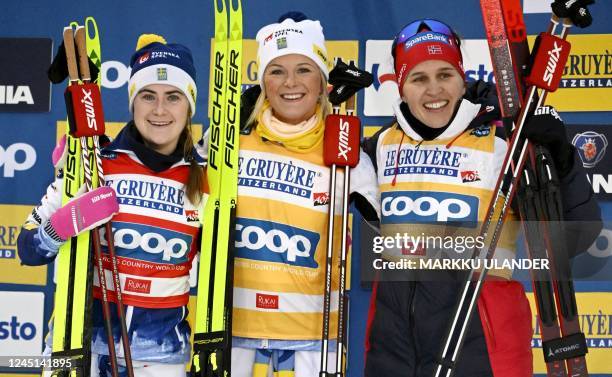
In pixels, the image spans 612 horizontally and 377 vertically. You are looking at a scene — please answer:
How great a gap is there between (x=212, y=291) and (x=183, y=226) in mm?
262

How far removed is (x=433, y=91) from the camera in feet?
10.7

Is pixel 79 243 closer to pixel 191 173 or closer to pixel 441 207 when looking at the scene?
pixel 191 173

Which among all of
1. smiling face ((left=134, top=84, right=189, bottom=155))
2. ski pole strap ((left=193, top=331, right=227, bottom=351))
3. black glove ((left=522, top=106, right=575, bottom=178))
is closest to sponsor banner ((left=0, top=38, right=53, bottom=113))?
smiling face ((left=134, top=84, right=189, bottom=155))

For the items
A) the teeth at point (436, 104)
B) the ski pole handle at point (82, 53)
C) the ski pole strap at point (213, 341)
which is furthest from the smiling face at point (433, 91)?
the ski pole handle at point (82, 53)

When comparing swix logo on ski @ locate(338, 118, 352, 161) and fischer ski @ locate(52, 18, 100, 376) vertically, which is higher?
swix logo on ski @ locate(338, 118, 352, 161)

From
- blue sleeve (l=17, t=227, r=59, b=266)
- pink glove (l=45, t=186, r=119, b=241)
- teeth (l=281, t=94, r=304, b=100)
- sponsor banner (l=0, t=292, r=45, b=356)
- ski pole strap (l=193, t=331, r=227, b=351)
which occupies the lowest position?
ski pole strap (l=193, t=331, r=227, b=351)

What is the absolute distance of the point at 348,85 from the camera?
3.47 meters

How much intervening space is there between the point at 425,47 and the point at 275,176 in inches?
28.1

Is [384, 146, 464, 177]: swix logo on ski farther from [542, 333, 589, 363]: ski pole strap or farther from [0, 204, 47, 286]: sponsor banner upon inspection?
[0, 204, 47, 286]: sponsor banner

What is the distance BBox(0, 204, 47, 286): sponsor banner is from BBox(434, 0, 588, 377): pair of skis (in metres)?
2.34

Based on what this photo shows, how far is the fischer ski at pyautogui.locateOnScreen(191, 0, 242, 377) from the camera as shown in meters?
3.34

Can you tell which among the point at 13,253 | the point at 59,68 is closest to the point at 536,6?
the point at 59,68

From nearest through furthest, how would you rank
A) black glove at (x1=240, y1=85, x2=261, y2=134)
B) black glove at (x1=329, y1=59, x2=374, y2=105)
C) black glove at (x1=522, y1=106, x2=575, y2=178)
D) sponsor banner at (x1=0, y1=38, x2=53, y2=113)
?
black glove at (x1=522, y1=106, x2=575, y2=178) < black glove at (x1=329, y1=59, x2=374, y2=105) < black glove at (x1=240, y1=85, x2=261, y2=134) < sponsor banner at (x1=0, y1=38, x2=53, y2=113)

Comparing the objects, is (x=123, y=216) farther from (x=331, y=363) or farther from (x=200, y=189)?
(x=331, y=363)
